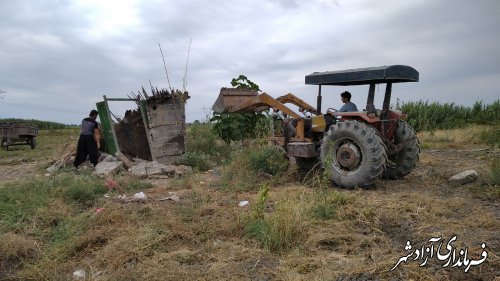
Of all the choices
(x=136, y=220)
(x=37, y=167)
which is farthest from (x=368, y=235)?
(x=37, y=167)

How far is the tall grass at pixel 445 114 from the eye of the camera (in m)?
20.3

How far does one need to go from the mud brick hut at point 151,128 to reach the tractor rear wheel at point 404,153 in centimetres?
581

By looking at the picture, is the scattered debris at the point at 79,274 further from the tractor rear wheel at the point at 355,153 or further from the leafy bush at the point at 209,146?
the leafy bush at the point at 209,146

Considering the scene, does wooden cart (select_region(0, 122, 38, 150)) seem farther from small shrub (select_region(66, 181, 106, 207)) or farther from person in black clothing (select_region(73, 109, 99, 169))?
small shrub (select_region(66, 181, 106, 207))

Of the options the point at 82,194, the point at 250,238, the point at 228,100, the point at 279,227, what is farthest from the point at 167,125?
the point at 279,227

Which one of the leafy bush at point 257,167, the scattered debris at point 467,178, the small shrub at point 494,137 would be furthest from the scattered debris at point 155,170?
the small shrub at point 494,137

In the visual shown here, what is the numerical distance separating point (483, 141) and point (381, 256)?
486 inches

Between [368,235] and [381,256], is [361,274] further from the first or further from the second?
[368,235]

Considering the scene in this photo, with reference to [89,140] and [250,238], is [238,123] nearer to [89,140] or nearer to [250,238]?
[89,140]

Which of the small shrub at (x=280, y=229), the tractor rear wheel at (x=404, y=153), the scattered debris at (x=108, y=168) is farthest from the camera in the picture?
the scattered debris at (x=108, y=168)

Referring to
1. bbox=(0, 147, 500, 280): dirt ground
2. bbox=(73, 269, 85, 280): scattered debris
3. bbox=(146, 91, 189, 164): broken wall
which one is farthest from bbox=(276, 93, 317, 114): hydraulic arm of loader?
bbox=(73, 269, 85, 280): scattered debris

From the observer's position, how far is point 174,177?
357 inches

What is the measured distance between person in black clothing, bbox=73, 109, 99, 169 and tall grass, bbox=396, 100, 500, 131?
50.0 feet

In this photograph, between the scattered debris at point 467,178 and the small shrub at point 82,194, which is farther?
the scattered debris at point 467,178
